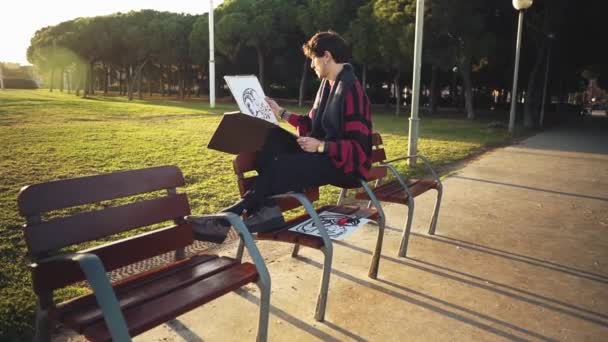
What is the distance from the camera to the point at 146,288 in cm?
216

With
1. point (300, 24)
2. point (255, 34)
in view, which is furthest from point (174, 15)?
point (300, 24)

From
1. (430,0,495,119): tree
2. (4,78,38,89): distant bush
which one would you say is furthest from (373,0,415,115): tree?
(4,78,38,89): distant bush

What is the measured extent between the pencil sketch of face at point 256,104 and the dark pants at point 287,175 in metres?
0.32

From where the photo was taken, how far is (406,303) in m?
3.18

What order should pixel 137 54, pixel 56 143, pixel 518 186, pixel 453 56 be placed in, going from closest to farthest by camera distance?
pixel 518 186 → pixel 56 143 → pixel 453 56 → pixel 137 54

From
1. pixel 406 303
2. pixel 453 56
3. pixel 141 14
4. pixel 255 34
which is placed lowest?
pixel 406 303

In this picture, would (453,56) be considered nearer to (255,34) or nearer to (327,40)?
(255,34)

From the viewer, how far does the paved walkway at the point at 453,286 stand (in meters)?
2.81

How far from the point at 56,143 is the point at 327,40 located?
338 inches

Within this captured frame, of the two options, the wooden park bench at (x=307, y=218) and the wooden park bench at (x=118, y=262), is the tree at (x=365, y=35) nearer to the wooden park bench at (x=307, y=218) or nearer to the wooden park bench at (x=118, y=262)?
the wooden park bench at (x=307, y=218)

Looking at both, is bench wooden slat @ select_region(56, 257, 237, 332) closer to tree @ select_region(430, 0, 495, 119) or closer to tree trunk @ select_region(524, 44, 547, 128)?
tree @ select_region(430, 0, 495, 119)

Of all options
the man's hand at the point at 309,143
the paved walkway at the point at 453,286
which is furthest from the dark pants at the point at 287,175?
the paved walkway at the point at 453,286

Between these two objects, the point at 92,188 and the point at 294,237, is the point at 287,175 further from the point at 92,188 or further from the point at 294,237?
the point at 92,188

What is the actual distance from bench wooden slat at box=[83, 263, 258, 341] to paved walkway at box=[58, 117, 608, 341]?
1.95ft
